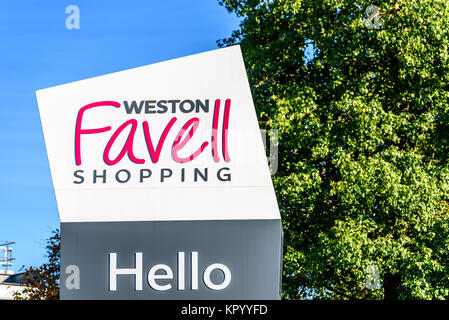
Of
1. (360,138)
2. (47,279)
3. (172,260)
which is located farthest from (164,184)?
(47,279)

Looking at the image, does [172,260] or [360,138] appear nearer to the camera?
[172,260]

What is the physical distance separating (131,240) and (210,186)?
120cm

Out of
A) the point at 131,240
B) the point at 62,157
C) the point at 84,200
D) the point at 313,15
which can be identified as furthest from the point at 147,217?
the point at 313,15

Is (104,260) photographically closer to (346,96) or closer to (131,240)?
(131,240)

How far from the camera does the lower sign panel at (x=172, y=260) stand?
773 cm

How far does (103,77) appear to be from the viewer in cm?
816

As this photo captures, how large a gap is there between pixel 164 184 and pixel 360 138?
37.6 feet

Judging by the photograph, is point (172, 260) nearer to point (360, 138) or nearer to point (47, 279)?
point (360, 138)

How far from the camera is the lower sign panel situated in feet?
25.4

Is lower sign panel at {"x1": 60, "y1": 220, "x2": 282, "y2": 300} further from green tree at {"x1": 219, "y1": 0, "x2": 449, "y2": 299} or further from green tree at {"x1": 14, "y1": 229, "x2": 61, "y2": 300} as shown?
green tree at {"x1": 14, "y1": 229, "x2": 61, "y2": 300}

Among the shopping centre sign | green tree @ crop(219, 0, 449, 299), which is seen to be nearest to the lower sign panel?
the shopping centre sign

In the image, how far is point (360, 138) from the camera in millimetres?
18375

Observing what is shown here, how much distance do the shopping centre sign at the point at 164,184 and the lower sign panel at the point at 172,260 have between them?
12mm

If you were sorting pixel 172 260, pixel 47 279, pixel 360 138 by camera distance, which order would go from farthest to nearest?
pixel 47 279
pixel 360 138
pixel 172 260
